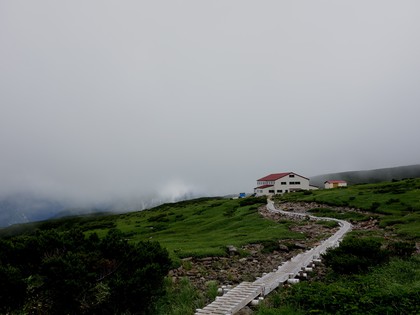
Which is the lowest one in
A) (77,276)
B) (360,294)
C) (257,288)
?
(360,294)

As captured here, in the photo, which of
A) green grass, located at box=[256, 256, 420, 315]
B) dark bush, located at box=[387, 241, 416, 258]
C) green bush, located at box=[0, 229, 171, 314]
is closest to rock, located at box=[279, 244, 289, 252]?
dark bush, located at box=[387, 241, 416, 258]

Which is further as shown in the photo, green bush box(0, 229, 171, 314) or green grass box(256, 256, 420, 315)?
green bush box(0, 229, 171, 314)

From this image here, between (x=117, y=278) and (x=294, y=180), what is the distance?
5012 inches

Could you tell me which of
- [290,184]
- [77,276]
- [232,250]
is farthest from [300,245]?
[290,184]

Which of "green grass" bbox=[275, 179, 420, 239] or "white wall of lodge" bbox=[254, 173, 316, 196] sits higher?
"white wall of lodge" bbox=[254, 173, 316, 196]

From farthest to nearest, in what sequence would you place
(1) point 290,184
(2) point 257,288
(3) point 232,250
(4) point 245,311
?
1. (1) point 290,184
2. (3) point 232,250
3. (2) point 257,288
4. (4) point 245,311

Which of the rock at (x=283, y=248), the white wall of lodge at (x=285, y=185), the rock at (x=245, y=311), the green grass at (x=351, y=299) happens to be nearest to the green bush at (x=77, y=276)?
the rock at (x=245, y=311)

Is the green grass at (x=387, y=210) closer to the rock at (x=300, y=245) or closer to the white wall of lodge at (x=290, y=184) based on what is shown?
the rock at (x=300, y=245)

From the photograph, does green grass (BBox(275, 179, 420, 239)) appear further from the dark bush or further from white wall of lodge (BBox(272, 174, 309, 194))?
white wall of lodge (BBox(272, 174, 309, 194))

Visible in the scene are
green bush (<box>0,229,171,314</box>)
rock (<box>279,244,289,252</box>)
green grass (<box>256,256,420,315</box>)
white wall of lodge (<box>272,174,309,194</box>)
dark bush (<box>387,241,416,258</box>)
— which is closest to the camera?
green grass (<box>256,256,420,315</box>)

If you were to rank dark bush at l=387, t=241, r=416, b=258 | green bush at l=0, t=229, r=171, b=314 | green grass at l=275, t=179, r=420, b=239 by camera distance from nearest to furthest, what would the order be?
green bush at l=0, t=229, r=171, b=314 → dark bush at l=387, t=241, r=416, b=258 → green grass at l=275, t=179, r=420, b=239

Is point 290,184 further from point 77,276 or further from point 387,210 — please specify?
point 77,276

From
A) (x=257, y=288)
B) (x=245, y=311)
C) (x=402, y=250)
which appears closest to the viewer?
(x=245, y=311)

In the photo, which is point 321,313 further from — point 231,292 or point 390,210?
point 390,210
